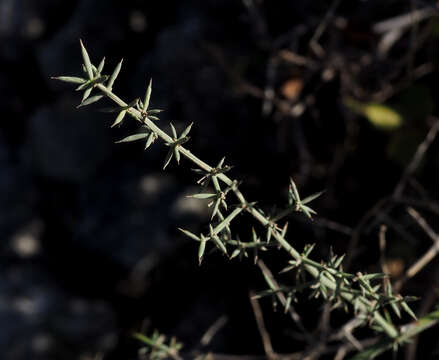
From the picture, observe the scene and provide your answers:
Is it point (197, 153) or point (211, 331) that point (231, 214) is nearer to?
point (211, 331)

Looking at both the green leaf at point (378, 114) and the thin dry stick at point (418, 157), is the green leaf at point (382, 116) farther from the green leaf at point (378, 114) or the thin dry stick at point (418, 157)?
the thin dry stick at point (418, 157)

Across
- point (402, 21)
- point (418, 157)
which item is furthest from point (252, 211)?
point (402, 21)

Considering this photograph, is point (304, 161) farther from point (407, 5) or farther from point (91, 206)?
point (91, 206)

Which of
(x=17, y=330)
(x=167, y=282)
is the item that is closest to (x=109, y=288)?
(x=167, y=282)

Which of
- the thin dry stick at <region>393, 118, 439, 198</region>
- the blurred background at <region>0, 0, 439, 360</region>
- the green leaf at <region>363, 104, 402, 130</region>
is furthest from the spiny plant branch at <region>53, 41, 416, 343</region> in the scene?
the green leaf at <region>363, 104, 402, 130</region>

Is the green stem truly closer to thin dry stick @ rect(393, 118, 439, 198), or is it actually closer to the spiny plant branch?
the spiny plant branch

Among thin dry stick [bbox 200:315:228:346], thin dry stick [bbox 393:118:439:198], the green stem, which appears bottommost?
thin dry stick [bbox 200:315:228:346]
